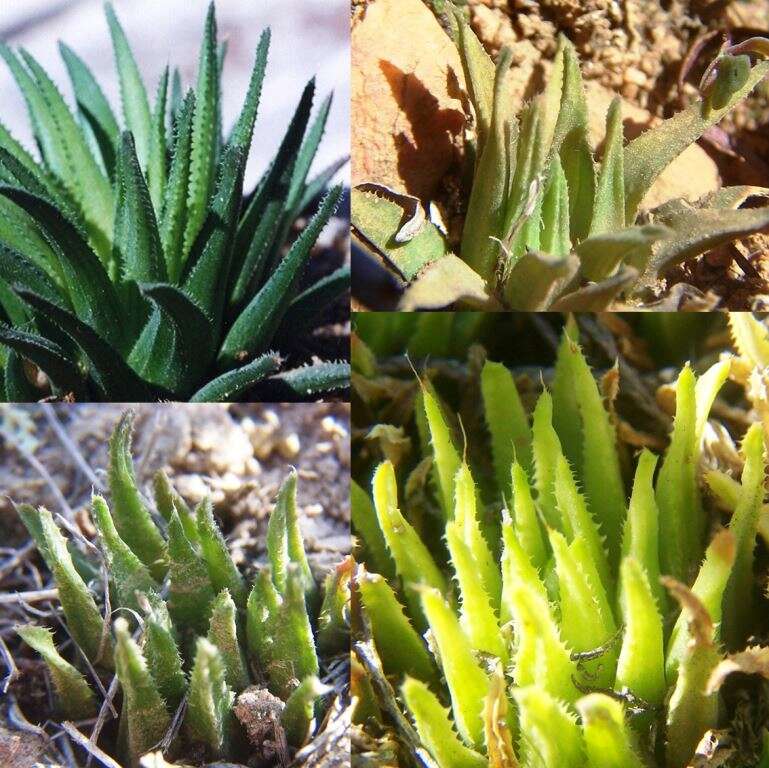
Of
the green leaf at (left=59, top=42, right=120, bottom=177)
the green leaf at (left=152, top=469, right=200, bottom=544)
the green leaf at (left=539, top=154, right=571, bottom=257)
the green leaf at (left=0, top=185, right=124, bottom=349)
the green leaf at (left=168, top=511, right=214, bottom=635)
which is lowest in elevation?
the green leaf at (left=168, top=511, right=214, bottom=635)

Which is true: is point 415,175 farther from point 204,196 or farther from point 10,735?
point 10,735

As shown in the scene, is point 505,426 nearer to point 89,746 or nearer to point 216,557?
point 216,557

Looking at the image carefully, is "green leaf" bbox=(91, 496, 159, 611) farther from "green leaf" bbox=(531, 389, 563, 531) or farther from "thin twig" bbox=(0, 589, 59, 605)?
"green leaf" bbox=(531, 389, 563, 531)

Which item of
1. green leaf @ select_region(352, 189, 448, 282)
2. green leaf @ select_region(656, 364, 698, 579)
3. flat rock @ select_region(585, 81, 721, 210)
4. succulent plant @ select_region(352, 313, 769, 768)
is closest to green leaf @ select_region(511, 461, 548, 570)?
succulent plant @ select_region(352, 313, 769, 768)

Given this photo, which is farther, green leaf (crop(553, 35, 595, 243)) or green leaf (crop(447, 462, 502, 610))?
green leaf (crop(553, 35, 595, 243))

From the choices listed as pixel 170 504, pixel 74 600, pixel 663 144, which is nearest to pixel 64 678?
pixel 74 600

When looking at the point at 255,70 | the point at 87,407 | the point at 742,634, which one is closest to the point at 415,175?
the point at 255,70

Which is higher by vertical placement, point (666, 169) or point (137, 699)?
point (666, 169)

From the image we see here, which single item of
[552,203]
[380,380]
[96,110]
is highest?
[96,110]
